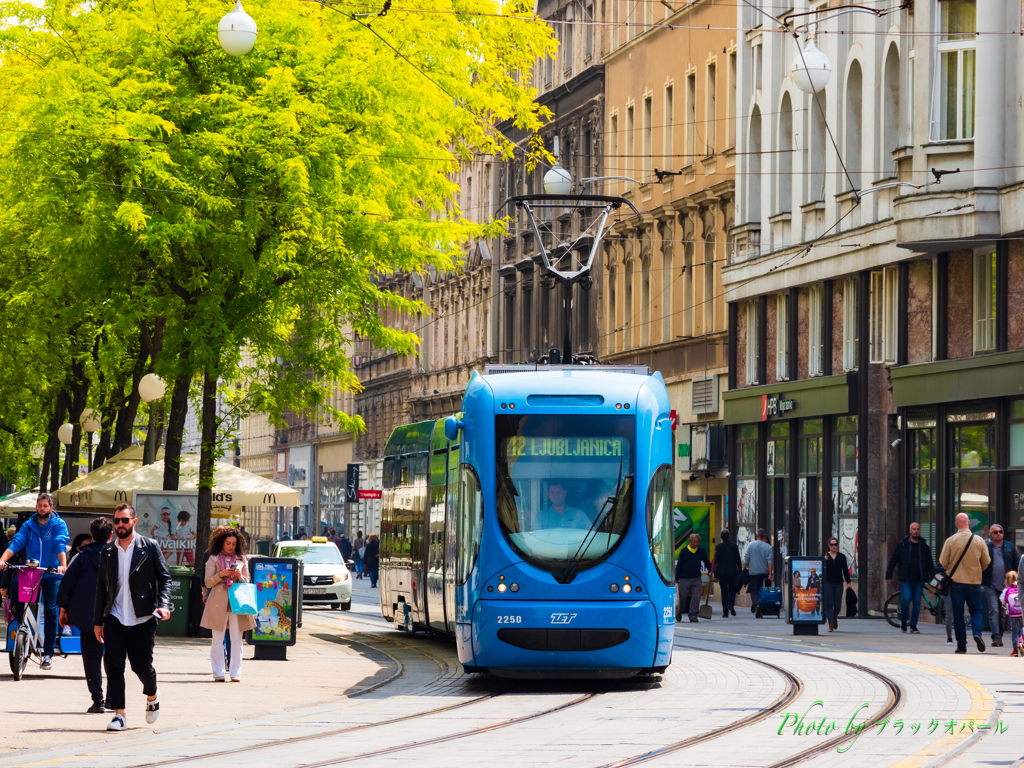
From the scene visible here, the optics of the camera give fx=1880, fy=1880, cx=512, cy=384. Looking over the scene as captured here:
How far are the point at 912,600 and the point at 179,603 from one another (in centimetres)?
1085

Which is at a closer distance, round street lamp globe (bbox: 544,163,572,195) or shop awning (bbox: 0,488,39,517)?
round street lamp globe (bbox: 544,163,572,195)

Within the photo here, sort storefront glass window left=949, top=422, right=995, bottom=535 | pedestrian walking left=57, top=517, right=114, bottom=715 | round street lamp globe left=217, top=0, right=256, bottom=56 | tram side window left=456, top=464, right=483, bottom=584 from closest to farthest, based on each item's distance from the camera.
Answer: pedestrian walking left=57, top=517, right=114, bottom=715 → tram side window left=456, top=464, right=483, bottom=584 → round street lamp globe left=217, top=0, right=256, bottom=56 → storefront glass window left=949, top=422, right=995, bottom=535

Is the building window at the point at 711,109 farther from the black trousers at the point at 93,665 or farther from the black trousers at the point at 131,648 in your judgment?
the black trousers at the point at 131,648

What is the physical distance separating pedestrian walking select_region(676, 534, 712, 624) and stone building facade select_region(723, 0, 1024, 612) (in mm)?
3851


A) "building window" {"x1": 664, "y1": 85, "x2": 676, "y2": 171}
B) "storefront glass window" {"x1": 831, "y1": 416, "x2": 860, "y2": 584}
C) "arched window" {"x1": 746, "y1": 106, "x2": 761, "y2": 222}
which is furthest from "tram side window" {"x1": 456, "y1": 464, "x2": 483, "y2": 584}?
"building window" {"x1": 664, "y1": 85, "x2": 676, "y2": 171}

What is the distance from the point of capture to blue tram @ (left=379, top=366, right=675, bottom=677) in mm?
16984

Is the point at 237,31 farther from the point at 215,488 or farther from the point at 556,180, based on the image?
the point at 556,180

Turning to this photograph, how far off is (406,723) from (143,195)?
39.1ft

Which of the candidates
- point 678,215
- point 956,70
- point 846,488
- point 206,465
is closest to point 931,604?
point 846,488

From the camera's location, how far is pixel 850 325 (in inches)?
1383

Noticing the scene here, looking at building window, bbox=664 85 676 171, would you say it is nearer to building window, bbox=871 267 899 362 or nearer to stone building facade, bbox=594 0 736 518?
stone building facade, bbox=594 0 736 518

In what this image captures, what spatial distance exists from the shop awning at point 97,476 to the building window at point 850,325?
13.1 m

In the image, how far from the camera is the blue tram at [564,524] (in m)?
17.0

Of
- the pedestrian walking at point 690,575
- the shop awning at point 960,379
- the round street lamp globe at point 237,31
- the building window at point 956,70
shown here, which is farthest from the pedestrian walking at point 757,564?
the round street lamp globe at point 237,31
